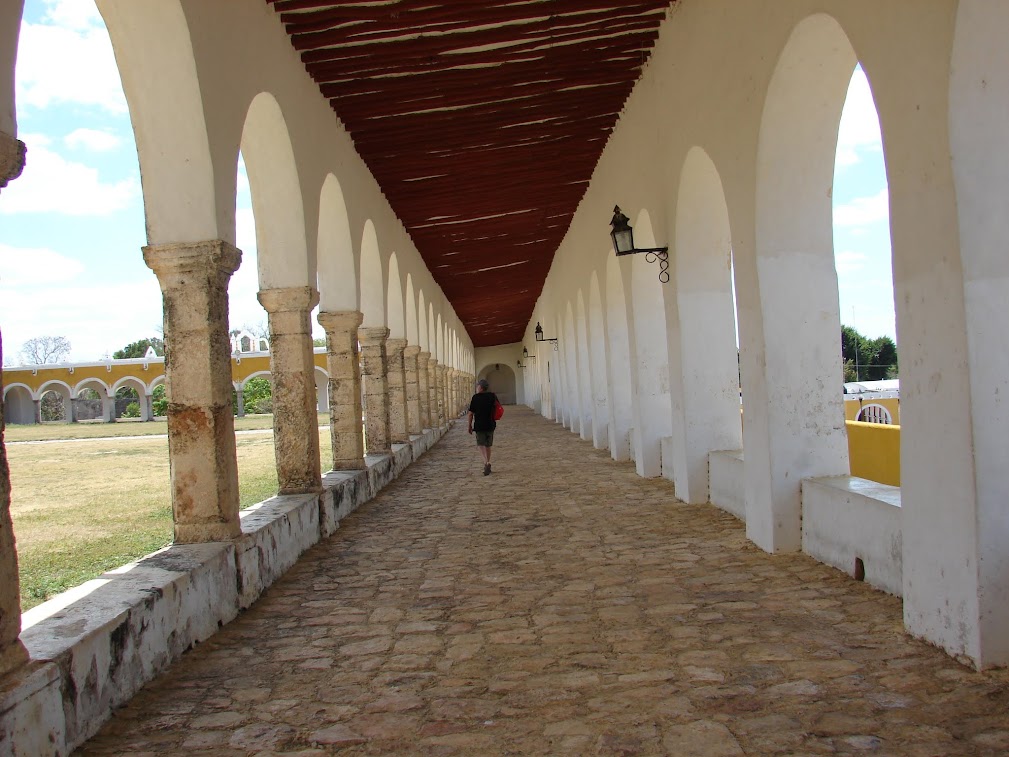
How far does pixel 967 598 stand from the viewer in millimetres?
3262

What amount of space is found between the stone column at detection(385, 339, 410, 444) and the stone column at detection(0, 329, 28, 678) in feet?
35.1

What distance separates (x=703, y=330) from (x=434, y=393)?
519 inches

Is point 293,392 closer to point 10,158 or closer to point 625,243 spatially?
point 625,243

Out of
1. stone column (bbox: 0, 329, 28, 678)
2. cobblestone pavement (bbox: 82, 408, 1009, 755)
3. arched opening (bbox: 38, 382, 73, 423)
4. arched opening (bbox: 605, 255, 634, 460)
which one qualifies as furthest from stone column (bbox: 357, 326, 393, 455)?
arched opening (bbox: 38, 382, 73, 423)

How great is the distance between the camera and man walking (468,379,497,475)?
1139 centimetres

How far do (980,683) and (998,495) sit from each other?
71 centimetres

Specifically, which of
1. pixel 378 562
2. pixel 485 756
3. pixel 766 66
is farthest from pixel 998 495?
pixel 378 562

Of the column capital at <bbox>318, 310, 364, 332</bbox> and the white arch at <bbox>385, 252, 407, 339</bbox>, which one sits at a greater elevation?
the white arch at <bbox>385, 252, 407, 339</bbox>

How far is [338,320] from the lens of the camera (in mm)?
9320

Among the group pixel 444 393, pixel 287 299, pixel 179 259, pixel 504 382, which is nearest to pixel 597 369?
pixel 287 299

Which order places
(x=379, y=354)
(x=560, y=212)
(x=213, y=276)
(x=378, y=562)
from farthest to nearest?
(x=560, y=212) < (x=379, y=354) < (x=378, y=562) < (x=213, y=276)

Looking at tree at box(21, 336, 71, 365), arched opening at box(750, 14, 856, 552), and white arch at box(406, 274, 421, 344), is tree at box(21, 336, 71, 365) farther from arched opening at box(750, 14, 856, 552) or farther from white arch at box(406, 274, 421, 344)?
arched opening at box(750, 14, 856, 552)

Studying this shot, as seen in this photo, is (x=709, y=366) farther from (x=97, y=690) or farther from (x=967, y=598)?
(x=97, y=690)

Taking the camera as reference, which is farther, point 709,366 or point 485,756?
point 709,366
